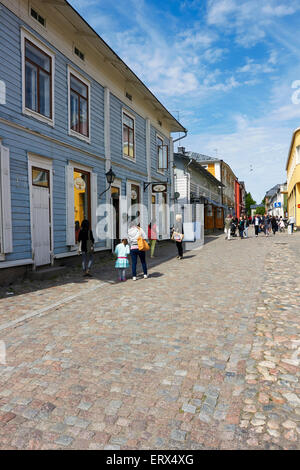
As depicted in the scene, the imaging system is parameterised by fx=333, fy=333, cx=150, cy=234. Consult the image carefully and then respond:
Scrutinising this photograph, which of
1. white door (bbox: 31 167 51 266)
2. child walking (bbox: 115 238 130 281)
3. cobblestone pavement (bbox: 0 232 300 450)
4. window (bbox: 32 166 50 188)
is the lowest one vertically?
cobblestone pavement (bbox: 0 232 300 450)

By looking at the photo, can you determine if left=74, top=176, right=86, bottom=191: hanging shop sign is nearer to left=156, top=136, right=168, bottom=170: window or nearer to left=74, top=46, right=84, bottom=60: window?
left=74, top=46, right=84, bottom=60: window

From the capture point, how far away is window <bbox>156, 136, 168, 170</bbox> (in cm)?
2003

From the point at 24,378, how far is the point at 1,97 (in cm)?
723

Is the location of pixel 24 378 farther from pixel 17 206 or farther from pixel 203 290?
pixel 17 206

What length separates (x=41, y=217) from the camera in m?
9.80

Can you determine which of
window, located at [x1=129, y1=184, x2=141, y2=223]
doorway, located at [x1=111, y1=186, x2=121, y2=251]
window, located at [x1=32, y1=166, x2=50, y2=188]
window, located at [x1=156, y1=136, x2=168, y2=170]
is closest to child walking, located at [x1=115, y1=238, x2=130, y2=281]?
window, located at [x1=32, y1=166, x2=50, y2=188]

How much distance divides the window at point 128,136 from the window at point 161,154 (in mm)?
3805

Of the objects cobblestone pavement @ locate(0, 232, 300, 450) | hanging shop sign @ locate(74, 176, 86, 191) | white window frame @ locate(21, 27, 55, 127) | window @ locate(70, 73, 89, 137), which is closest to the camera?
cobblestone pavement @ locate(0, 232, 300, 450)

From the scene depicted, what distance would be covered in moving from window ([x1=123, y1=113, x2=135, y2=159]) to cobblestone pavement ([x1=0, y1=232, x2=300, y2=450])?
10.3m

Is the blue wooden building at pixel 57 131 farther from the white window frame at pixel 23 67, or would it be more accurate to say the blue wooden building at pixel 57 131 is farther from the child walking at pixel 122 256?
the child walking at pixel 122 256

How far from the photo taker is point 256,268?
34.3 feet

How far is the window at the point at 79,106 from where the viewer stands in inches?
456

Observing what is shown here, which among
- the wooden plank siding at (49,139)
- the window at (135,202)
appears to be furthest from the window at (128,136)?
the window at (135,202)

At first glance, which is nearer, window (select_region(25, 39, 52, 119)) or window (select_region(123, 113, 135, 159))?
window (select_region(25, 39, 52, 119))
